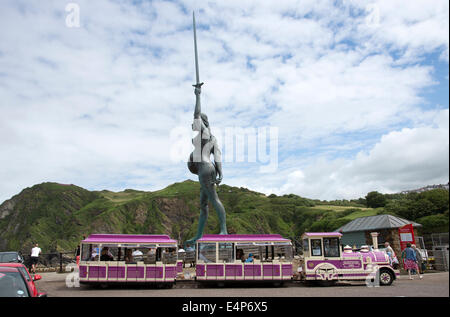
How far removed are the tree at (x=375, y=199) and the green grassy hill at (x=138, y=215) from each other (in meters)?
2.99

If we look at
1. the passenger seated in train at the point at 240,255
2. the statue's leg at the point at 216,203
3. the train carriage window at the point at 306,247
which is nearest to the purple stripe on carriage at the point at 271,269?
the passenger seated in train at the point at 240,255

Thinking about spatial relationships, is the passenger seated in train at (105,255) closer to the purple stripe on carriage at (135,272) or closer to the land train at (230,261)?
the land train at (230,261)

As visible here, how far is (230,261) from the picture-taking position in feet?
45.9

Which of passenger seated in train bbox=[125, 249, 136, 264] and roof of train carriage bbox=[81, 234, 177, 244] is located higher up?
roof of train carriage bbox=[81, 234, 177, 244]

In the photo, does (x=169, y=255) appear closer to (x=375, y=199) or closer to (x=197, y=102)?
(x=197, y=102)

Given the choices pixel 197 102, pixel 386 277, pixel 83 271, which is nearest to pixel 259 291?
pixel 386 277

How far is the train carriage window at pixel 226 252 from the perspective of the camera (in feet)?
45.9

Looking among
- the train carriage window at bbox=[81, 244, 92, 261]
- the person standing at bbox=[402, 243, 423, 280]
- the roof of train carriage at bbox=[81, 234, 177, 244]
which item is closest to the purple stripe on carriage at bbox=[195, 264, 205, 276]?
the roof of train carriage at bbox=[81, 234, 177, 244]

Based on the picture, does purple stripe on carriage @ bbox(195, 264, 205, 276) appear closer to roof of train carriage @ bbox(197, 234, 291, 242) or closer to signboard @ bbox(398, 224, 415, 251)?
roof of train carriage @ bbox(197, 234, 291, 242)

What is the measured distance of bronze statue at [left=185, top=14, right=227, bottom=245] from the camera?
20.9 m

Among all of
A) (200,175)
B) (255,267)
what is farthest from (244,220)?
(255,267)

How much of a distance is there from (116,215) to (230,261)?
7255 cm
